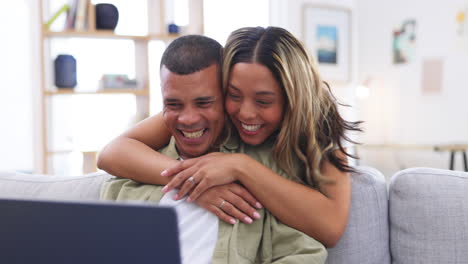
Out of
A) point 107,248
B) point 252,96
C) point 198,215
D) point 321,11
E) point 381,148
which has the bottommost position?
point 381,148

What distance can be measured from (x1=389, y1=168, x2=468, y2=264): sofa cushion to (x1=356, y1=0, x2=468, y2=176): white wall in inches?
131

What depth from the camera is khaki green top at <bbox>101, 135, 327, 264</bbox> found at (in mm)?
1092

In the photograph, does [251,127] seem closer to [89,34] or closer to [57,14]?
[89,34]

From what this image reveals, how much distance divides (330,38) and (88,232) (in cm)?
452

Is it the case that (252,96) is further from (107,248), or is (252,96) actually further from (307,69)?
(107,248)

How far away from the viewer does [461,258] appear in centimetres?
124

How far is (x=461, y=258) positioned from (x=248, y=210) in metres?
0.58

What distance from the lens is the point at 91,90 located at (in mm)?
3441

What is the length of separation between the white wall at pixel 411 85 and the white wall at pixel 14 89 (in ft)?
12.2

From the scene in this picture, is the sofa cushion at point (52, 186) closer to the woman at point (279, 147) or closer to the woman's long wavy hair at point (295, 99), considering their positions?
the woman at point (279, 147)

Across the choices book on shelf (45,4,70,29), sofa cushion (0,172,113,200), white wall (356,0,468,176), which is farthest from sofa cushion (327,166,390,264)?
white wall (356,0,468,176)

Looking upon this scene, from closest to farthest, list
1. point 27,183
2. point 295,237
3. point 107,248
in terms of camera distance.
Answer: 1. point 107,248
2. point 295,237
3. point 27,183

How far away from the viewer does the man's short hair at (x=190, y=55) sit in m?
1.20

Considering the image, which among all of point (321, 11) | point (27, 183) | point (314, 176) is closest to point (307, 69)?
point (314, 176)
